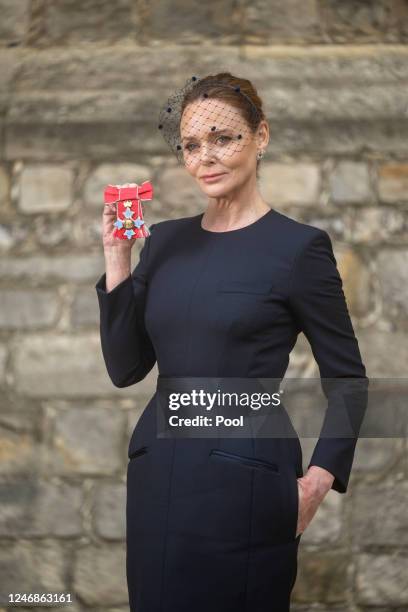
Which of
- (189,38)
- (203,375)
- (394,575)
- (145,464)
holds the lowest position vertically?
(394,575)

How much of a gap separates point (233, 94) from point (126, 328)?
52 centimetres

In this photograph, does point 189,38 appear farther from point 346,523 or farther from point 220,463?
point 220,463

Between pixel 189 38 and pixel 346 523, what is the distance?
78.1 inches

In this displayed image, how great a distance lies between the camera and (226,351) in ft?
6.14

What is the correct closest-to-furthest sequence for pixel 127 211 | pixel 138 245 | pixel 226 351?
pixel 226 351
pixel 127 211
pixel 138 245

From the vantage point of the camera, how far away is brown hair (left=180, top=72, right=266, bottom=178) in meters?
1.92

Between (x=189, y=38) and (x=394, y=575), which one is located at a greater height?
(x=189, y=38)

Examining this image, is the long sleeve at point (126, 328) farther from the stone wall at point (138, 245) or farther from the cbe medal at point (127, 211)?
the stone wall at point (138, 245)

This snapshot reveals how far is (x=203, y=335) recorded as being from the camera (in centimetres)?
188

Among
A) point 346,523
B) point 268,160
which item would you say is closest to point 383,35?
point 268,160

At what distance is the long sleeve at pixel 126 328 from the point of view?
1.98 meters

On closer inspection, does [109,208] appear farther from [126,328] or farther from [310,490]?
[310,490]

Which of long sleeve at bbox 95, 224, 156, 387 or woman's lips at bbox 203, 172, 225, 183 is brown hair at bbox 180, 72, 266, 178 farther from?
long sleeve at bbox 95, 224, 156, 387

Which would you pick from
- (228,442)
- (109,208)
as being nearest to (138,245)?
(109,208)
